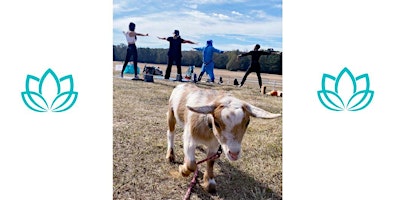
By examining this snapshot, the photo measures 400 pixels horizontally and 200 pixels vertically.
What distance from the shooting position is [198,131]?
3.91 feet

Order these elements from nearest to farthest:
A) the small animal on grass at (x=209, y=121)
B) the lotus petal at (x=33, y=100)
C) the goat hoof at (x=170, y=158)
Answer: the small animal on grass at (x=209, y=121) → the lotus petal at (x=33, y=100) → the goat hoof at (x=170, y=158)

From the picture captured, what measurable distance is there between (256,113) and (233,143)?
0.13 m

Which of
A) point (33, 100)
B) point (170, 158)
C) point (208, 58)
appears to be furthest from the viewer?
point (208, 58)

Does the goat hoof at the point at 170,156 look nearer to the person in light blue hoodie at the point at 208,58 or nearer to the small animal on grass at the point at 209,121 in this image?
the small animal on grass at the point at 209,121

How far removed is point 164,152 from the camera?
4.91ft

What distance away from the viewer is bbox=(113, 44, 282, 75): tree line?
1.60m

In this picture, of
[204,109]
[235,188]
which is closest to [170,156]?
[235,188]

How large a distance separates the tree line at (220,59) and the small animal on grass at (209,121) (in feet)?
1.06

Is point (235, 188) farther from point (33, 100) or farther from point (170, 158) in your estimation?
point (33, 100)

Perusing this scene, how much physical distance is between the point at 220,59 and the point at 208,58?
71 millimetres

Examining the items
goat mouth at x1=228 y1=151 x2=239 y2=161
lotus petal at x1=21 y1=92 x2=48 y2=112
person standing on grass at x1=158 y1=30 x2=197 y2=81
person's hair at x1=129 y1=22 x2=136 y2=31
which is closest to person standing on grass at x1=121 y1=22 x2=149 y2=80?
person's hair at x1=129 y1=22 x2=136 y2=31

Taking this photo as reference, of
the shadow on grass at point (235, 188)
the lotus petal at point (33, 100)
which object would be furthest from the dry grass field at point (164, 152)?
the lotus petal at point (33, 100)

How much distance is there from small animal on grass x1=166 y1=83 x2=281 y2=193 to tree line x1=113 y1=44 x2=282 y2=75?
0.32 metres

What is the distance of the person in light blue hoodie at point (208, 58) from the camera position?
1585 mm
